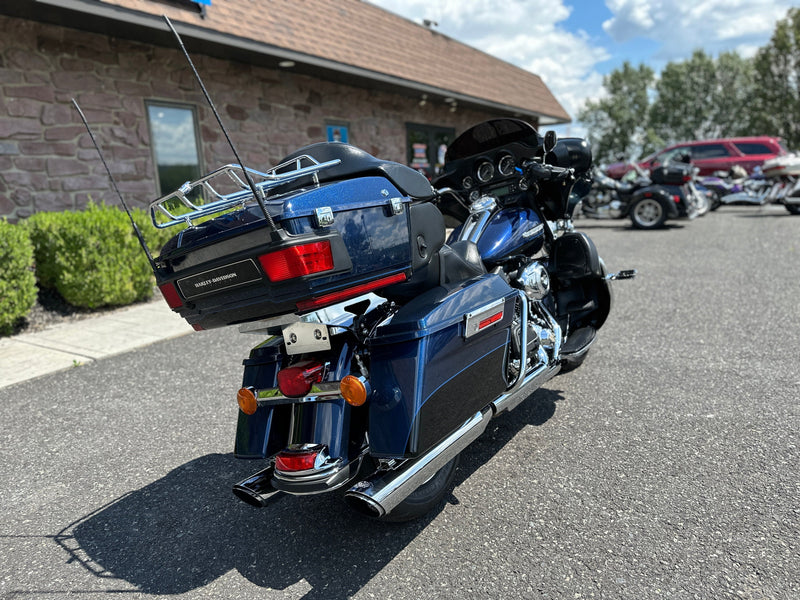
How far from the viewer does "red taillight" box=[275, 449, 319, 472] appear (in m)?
2.07

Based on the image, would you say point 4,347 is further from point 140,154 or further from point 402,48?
point 402,48

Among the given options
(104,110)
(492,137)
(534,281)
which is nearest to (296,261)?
(534,281)

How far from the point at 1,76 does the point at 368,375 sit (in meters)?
7.00

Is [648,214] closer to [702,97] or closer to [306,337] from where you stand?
[306,337]

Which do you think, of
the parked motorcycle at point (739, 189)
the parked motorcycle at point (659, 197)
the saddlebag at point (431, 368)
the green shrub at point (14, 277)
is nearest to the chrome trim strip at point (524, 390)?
the saddlebag at point (431, 368)

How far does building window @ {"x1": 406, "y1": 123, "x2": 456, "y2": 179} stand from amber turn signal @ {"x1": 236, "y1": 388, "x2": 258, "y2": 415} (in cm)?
1161

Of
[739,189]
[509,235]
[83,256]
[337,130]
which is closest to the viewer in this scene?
[509,235]

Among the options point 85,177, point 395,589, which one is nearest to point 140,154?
point 85,177

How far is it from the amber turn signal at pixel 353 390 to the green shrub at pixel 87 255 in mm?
5230

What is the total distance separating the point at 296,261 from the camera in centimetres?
181

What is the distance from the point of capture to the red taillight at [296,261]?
71.1 inches

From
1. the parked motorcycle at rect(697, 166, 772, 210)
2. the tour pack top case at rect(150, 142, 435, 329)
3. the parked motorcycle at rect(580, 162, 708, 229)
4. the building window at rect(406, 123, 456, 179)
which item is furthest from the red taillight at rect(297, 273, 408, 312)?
the parked motorcycle at rect(697, 166, 772, 210)

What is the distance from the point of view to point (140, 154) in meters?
8.04

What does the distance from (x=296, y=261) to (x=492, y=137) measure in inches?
89.8
